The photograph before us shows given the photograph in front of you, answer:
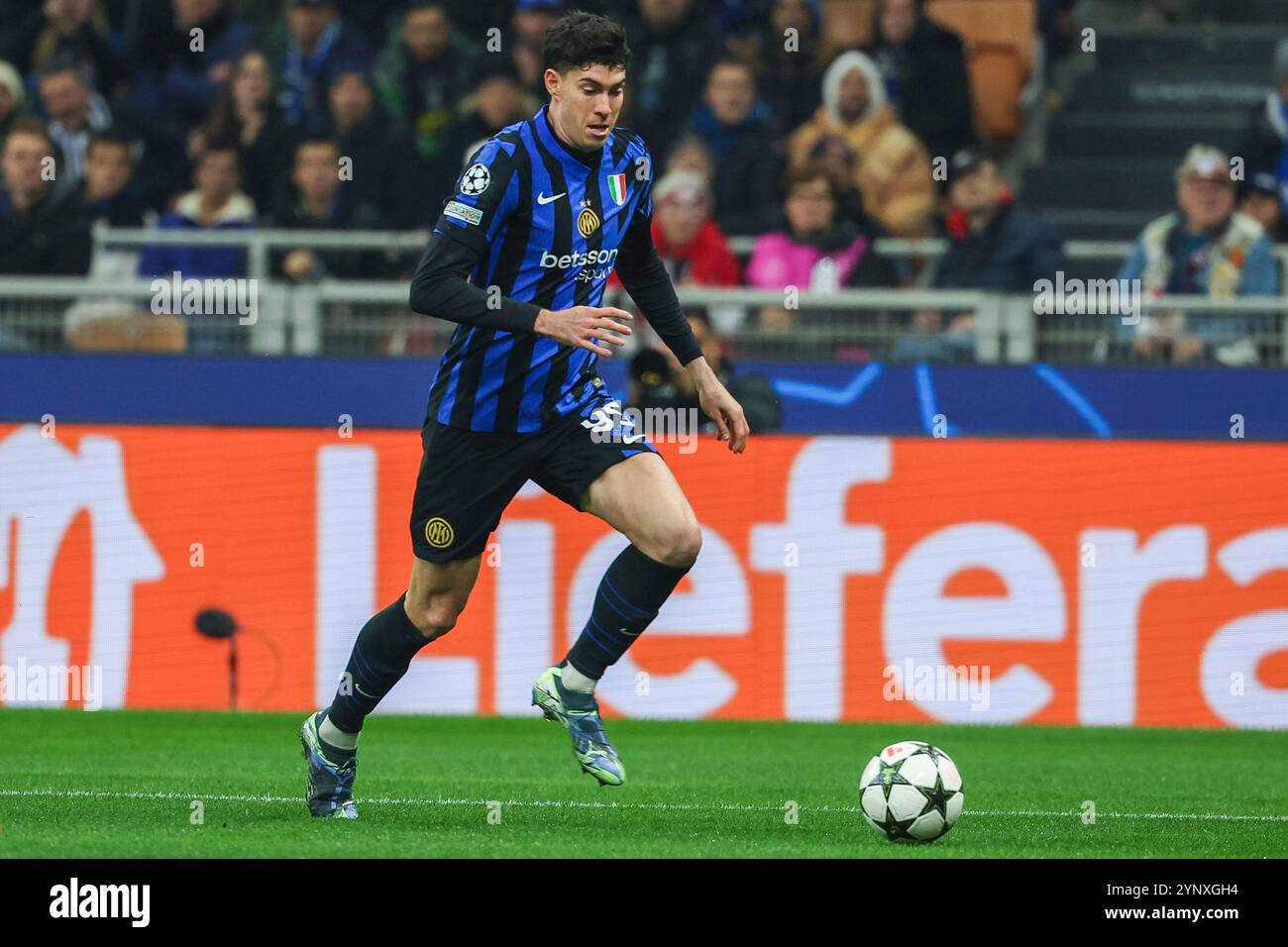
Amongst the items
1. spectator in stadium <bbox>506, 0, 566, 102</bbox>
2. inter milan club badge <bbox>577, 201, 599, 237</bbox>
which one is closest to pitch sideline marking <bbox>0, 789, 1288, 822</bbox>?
inter milan club badge <bbox>577, 201, 599, 237</bbox>

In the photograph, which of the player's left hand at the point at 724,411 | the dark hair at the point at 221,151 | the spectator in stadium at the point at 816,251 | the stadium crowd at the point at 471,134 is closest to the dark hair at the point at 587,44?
the player's left hand at the point at 724,411

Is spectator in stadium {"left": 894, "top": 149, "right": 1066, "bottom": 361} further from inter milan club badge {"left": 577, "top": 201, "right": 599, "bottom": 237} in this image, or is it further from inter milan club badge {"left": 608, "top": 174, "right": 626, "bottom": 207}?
inter milan club badge {"left": 577, "top": 201, "right": 599, "bottom": 237}

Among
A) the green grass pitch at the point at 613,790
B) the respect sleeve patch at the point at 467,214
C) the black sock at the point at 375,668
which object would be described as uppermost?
the respect sleeve patch at the point at 467,214

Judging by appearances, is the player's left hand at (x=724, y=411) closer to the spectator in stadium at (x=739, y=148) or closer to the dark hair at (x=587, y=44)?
the dark hair at (x=587, y=44)

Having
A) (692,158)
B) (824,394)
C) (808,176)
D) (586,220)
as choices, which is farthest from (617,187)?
(692,158)

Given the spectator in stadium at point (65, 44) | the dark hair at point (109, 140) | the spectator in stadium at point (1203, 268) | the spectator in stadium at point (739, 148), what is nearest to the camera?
the spectator in stadium at point (1203, 268)

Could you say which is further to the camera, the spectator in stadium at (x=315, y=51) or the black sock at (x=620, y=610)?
the spectator in stadium at (x=315, y=51)

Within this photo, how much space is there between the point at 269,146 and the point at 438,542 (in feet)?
27.3

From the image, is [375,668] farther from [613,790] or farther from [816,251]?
[816,251]

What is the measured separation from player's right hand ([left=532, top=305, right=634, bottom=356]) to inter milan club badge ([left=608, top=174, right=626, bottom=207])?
0.66 meters

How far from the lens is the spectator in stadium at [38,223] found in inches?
525

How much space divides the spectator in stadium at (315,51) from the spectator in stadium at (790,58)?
2.67m
